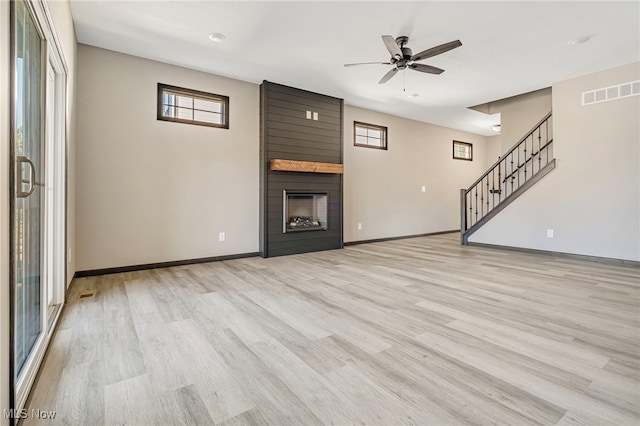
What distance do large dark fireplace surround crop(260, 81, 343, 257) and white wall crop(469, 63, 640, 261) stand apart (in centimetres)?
352

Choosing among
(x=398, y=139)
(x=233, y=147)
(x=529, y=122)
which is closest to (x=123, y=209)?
(x=233, y=147)

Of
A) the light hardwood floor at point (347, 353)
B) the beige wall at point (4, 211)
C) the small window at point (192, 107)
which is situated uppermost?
the small window at point (192, 107)

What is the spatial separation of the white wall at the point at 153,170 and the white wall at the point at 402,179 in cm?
229

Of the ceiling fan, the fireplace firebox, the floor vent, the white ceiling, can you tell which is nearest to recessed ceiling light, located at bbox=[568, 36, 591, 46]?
the white ceiling

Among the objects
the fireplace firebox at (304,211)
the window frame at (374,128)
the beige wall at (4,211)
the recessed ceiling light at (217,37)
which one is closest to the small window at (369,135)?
the window frame at (374,128)

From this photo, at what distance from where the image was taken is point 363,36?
3.57 meters

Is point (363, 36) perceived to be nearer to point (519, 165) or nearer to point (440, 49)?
point (440, 49)

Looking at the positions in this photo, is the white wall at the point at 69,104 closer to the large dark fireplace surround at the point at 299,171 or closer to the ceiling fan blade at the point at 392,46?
the large dark fireplace surround at the point at 299,171

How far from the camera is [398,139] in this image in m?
7.18

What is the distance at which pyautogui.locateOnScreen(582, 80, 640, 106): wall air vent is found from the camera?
4320 millimetres

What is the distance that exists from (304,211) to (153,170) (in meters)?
2.53

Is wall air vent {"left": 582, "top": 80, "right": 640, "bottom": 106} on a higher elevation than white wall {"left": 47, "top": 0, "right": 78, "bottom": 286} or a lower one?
higher

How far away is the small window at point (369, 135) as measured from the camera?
257 inches

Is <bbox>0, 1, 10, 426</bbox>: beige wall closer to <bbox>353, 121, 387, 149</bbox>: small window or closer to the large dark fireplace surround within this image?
the large dark fireplace surround
